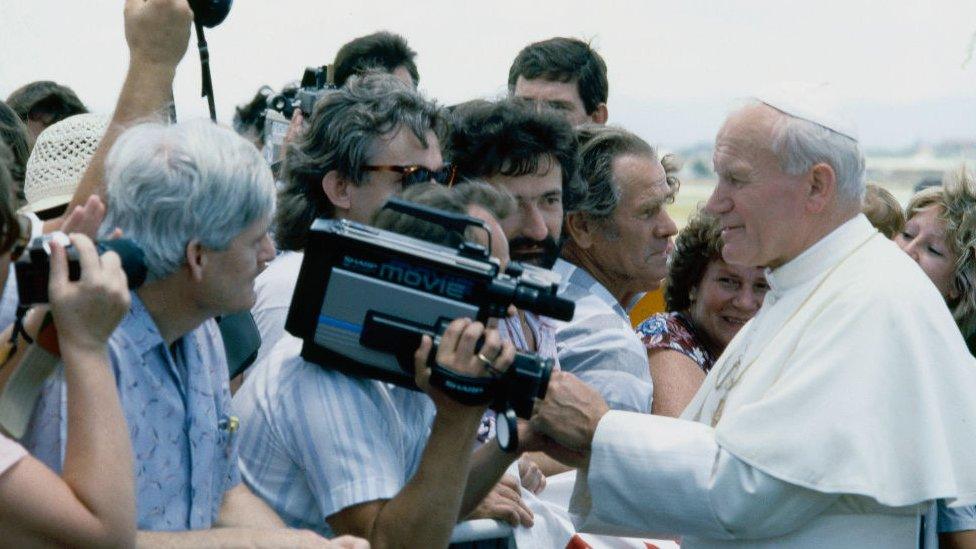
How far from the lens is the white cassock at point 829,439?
349 cm

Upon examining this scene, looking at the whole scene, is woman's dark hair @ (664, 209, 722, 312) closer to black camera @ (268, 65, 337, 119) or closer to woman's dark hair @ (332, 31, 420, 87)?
black camera @ (268, 65, 337, 119)

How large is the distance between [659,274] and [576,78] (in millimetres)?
1705

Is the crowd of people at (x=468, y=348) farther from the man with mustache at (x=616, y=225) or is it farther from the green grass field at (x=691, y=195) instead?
the green grass field at (x=691, y=195)

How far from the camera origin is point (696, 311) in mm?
4988

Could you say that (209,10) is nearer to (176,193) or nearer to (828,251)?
(176,193)

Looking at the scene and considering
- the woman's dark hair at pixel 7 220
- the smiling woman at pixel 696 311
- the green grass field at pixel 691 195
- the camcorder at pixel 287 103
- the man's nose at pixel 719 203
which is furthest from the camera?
the green grass field at pixel 691 195

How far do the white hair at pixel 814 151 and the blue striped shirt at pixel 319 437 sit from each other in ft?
4.04

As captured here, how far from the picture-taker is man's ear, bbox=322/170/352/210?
13.6 ft

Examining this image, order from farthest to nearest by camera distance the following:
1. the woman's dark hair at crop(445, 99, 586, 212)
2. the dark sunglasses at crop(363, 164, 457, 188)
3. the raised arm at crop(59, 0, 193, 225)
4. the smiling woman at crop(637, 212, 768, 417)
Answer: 1. the smiling woman at crop(637, 212, 768, 417)
2. the woman's dark hair at crop(445, 99, 586, 212)
3. the dark sunglasses at crop(363, 164, 457, 188)
4. the raised arm at crop(59, 0, 193, 225)

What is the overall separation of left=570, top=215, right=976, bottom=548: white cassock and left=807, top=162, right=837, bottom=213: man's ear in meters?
0.15

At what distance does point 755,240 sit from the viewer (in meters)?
3.91

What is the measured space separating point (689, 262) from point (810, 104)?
1.23m

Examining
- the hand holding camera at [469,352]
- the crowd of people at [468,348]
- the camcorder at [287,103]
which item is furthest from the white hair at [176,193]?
the camcorder at [287,103]

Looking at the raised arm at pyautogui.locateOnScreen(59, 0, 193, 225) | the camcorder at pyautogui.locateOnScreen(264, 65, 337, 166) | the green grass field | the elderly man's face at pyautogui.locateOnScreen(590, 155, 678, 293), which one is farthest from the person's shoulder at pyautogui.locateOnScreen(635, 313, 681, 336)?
the green grass field
